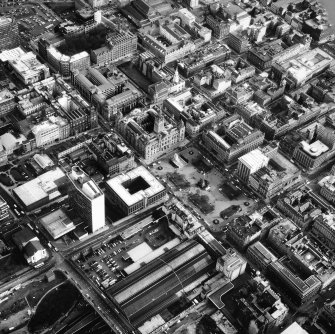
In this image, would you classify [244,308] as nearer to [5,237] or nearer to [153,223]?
[153,223]

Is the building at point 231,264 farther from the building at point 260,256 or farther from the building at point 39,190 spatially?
the building at point 39,190

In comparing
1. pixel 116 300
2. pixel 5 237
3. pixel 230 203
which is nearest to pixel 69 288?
pixel 116 300

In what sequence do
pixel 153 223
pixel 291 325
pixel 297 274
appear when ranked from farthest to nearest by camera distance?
pixel 153 223 < pixel 297 274 < pixel 291 325

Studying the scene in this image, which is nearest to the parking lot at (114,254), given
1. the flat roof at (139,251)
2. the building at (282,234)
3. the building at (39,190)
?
the flat roof at (139,251)

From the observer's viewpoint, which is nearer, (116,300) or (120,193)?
(116,300)

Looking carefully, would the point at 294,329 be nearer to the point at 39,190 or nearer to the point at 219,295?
the point at 219,295

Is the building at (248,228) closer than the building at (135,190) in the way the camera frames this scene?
Yes

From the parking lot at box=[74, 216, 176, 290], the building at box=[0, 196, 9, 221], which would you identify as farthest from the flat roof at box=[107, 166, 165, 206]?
the building at box=[0, 196, 9, 221]
